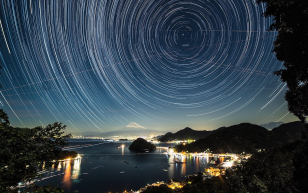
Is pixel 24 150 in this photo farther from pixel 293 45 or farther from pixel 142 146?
pixel 142 146

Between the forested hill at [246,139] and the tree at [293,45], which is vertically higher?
the tree at [293,45]

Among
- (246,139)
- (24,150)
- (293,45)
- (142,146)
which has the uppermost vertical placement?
(293,45)

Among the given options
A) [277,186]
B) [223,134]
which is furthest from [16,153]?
[223,134]

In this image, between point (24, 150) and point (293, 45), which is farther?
point (293, 45)

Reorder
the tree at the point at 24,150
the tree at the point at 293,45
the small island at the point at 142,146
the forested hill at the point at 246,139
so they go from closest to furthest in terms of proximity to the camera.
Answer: the tree at the point at 24,150 → the tree at the point at 293,45 → the forested hill at the point at 246,139 → the small island at the point at 142,146

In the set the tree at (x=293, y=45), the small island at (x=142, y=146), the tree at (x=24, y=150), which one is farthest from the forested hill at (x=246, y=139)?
the tree at (x=24, y=150)

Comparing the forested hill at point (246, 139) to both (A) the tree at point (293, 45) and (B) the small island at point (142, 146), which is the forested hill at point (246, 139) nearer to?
(B) the small island at point (142, 146)

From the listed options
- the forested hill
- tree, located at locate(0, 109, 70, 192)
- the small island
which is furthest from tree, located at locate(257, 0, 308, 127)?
the small island

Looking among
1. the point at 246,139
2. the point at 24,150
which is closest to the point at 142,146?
the point at 246,139
